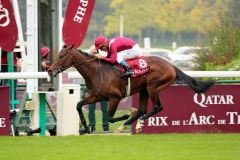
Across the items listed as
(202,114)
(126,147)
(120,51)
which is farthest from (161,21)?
(126,147)

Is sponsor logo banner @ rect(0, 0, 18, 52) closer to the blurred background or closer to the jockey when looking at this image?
the jockey

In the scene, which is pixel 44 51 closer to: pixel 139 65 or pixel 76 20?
pixel 76 20

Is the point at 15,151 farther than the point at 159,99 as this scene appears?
No

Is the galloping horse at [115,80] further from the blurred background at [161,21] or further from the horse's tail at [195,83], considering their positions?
the blurred background at [161,21]

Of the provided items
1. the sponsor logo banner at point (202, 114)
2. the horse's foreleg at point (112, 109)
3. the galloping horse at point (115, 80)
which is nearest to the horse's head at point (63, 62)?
the galloping horse at point (115, 80)

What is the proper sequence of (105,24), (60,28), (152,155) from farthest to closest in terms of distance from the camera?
(105,24) → (60,28) → (152,155)

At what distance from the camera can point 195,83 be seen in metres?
14.4

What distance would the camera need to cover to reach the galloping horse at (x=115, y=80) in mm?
14297

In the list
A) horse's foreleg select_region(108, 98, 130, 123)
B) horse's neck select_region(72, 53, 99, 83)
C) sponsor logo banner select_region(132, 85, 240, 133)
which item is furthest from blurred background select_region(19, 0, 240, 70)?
horse's foreleg select_region(108, 98, 130, 123)

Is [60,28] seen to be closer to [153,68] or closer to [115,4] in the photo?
[153,68]

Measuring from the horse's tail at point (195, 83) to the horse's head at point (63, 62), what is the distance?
1745 millimetres

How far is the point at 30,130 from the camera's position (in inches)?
581

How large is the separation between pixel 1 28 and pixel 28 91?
149 cm

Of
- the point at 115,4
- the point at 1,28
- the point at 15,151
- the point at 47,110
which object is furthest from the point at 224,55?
the point at 115,4
